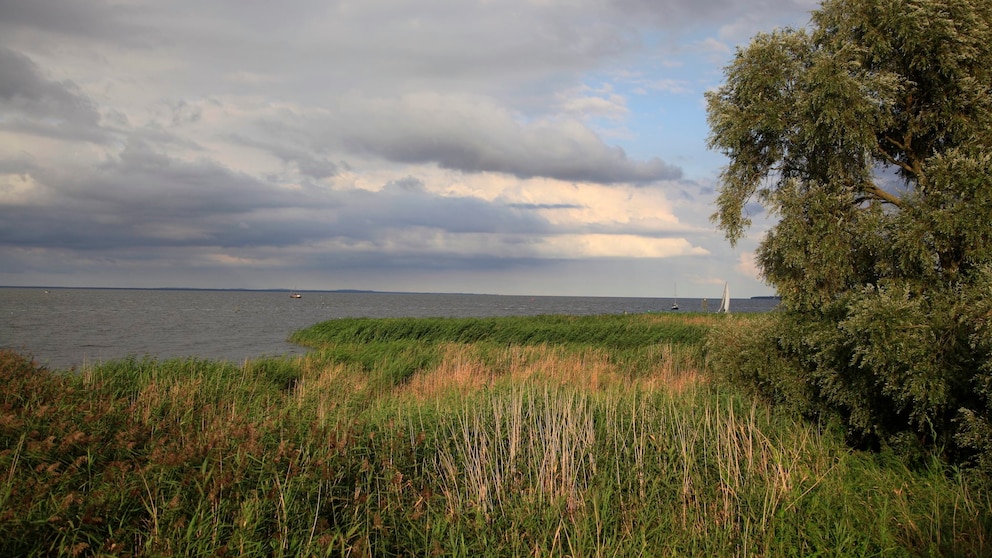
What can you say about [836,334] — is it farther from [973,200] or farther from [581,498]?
[581,498]

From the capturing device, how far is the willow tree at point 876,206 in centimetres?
734

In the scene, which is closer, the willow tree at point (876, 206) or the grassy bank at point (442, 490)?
the grassy bank at point (442, 490)

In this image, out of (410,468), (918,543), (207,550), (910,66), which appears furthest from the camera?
(910,66)

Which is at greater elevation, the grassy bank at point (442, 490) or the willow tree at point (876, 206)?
the willow tree at point (876, 206)

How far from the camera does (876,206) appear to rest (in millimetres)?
8969

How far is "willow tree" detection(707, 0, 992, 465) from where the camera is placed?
7336mm

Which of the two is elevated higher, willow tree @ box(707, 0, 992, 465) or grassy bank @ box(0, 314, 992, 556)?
willow tree @ box(707, 0, 992, 465)

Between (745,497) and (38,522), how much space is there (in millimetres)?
6214

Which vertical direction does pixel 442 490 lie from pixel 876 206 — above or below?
below

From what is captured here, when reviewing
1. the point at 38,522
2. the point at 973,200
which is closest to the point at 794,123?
the point at 973,200

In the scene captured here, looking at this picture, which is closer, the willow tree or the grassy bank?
the grassy bank

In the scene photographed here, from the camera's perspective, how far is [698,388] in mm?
12047

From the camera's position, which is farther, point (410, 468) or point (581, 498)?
point (410, 468)

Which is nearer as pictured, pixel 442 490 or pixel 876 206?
Answer: pixel 442 490
